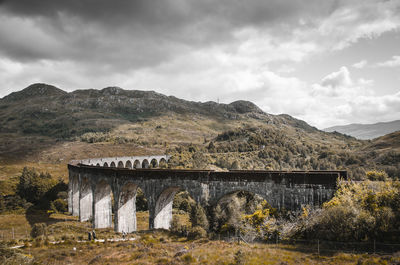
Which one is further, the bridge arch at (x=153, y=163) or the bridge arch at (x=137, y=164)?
the bridge arch at (x=153, y=163)

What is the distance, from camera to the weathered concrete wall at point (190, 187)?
20.3 metres

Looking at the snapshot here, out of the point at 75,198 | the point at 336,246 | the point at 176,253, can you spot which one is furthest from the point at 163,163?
the point at 336,246

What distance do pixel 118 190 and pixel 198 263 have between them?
18.4 m

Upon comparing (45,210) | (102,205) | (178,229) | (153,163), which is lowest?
(45,210)

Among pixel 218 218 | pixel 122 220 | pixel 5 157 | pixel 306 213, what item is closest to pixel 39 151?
pixel 5 157

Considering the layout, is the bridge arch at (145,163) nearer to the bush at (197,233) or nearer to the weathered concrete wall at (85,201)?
the weathered concrete wall at (85,201)

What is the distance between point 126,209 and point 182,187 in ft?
36.9

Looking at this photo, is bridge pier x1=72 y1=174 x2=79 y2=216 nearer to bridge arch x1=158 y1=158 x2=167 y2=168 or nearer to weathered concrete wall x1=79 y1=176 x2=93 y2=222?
weathered concrete wall x1=79 y1=176 x2=93 y2=222

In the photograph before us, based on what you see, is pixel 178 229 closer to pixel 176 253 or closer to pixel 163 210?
pixel 163 210

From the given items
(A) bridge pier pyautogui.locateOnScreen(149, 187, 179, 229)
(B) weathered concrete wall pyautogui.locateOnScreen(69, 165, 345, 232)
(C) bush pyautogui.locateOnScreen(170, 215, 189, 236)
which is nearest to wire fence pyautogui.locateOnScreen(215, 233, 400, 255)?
(B) weathered concrete wall pyautogui.locateOnScreen(69, 165, 345, 232)

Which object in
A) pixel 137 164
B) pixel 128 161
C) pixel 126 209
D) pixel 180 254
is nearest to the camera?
pixel 180 254

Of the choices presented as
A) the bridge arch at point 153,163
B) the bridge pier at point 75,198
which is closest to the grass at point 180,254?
the bridge pier at point 75,198

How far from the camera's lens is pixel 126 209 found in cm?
3266

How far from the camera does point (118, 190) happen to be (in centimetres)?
3141
